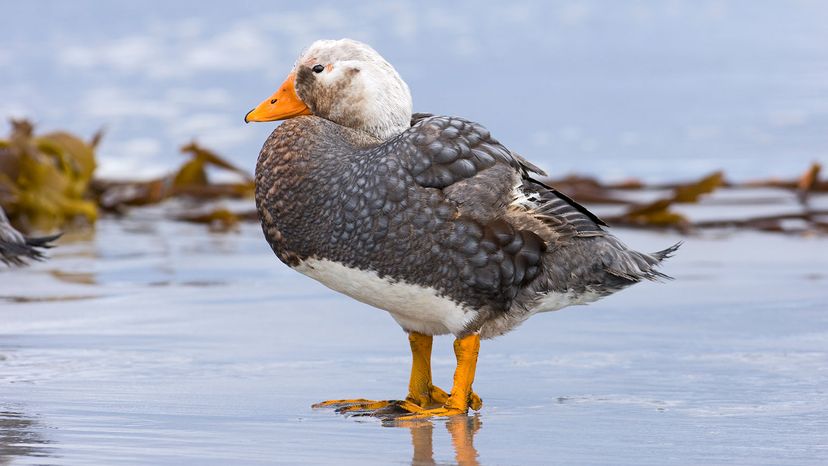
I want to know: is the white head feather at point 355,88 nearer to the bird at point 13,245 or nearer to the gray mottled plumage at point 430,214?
the gray mottled plumage at point 430,214

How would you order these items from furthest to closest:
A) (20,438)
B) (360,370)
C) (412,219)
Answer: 1. (360,370)
2. (412,219)
3. (20,438)

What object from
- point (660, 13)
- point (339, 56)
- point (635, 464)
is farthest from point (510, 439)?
point (660, 13)

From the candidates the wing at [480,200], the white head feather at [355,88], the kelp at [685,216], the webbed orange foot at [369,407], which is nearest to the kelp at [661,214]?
the kelp at [685,216]

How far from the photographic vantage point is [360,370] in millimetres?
5055

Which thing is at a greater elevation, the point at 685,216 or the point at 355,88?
the point at 685,216

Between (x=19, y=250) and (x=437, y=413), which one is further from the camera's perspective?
(x=19, y=250)

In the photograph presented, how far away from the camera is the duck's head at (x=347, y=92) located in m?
4.43

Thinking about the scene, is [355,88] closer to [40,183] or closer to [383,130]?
[383,130]

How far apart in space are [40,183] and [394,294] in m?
5.33

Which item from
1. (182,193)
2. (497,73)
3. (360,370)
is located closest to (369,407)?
(360,370)

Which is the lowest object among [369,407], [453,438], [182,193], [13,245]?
[453,438]

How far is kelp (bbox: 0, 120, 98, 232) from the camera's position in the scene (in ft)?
28.8

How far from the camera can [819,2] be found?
2205cm

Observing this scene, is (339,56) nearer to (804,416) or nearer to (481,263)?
(481,263)
